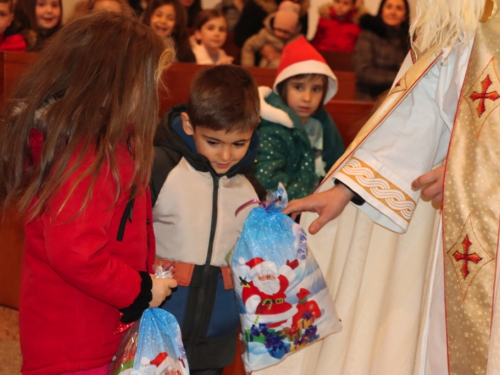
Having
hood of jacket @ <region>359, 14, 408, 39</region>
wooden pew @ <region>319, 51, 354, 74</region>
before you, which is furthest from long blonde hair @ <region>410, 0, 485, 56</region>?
wooden pew @ <region>319, 51, 354, 74</region>

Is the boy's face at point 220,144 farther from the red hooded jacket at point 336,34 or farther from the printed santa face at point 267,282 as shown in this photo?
the red hooded jacket at point 336,34

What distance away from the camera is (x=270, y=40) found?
6.97m

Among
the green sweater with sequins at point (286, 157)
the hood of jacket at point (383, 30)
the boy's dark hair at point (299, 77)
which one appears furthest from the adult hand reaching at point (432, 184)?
the hood of jacket at point (383, 30)

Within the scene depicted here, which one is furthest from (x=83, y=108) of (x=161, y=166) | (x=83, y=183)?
(x=161, y=166)

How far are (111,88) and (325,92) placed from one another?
94.1 inches

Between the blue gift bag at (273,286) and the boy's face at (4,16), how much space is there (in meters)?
3.34

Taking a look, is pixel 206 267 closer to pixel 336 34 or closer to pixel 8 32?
pixel 8 32

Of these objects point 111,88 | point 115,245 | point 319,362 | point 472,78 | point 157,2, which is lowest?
point 319,362

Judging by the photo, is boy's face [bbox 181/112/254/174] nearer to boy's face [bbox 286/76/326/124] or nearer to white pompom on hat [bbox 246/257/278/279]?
white pompom on hat [bbox 246/257/278/279]

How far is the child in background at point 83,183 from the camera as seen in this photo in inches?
74.0

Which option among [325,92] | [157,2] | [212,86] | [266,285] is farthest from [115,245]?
[157,2]

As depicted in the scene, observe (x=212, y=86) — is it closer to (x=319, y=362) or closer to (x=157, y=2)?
(x=319, y=362)

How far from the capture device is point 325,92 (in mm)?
4180

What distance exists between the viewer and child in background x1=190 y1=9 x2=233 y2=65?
234 inches
